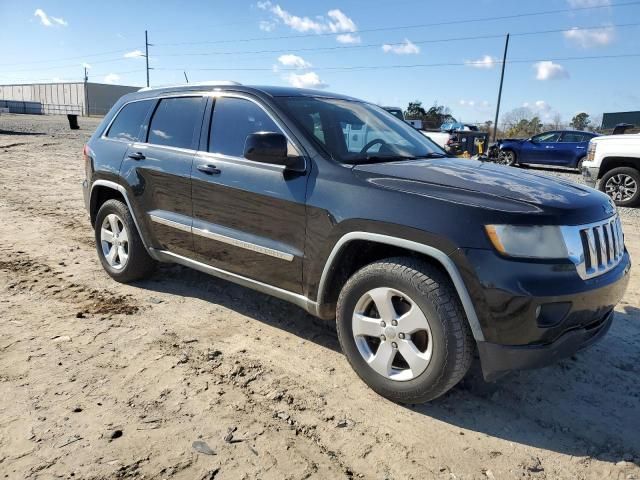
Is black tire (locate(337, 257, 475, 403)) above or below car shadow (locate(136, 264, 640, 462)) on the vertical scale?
above

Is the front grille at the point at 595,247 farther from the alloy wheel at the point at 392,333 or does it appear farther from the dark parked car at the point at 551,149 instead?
the dark parked car at the point at 551,149

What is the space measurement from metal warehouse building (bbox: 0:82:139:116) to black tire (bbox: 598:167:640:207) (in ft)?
242

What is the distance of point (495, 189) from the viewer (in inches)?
107

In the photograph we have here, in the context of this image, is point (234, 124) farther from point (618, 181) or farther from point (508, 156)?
point (508, 156)

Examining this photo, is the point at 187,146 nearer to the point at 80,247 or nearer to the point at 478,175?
the point at 478,175

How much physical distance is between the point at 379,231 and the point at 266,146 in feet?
2.91

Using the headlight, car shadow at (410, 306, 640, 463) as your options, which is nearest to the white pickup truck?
car shadow at (410, 306, 640, 463)

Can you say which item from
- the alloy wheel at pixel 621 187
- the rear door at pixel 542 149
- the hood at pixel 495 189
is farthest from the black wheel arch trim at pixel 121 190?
the rear door at pixel 542 149

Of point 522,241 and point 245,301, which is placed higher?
point 522,241

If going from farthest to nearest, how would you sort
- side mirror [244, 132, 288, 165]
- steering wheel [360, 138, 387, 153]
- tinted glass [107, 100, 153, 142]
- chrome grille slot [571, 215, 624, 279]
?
tinted glass [107, 100, 153, 142] < steering wheel [360, 138, 387, 153] < side mirror [244, 132, 288, 165] < chrome grille slot [571, 215, 624, 279]

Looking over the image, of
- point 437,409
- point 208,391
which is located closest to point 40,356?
point 208,391

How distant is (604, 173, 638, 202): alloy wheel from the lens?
29.3 ft

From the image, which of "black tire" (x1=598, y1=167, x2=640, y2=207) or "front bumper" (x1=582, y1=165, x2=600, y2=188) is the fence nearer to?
"front bumper" (x1=582, y1=165, x2=600, y2=188)

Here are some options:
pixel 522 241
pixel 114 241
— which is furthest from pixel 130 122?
pixel 522 241
